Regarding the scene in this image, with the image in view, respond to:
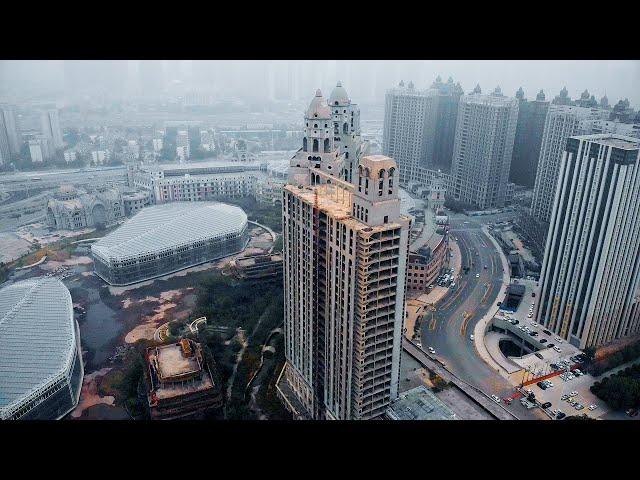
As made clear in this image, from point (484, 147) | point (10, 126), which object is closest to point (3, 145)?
point (10, 126)

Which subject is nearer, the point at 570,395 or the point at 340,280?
the point at 340,280

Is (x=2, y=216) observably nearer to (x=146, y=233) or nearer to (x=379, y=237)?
(x=146, y=233)

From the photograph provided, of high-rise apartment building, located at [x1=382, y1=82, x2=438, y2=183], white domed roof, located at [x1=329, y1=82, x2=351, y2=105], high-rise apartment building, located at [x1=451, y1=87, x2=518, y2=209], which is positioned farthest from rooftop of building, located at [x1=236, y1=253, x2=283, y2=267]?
high-rise apartment building, located at [x1=382, y1=82, x2=438, y2=183]

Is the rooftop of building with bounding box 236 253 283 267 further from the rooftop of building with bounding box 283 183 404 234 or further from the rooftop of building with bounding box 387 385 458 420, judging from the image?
the rooftop of building with bounding box 387 385 458 420

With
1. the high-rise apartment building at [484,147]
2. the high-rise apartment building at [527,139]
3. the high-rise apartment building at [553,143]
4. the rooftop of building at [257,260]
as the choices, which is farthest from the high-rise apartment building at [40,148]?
the high-rise apartment building at [553,143]

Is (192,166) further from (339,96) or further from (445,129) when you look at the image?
(339,96)
